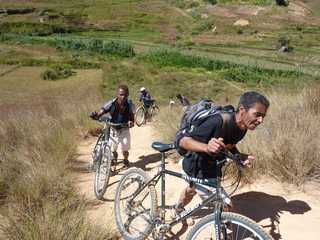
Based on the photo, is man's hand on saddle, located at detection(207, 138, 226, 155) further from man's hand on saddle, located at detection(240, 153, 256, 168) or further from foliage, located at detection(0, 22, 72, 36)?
foliage, located at detection(0, 22, 72, 36)

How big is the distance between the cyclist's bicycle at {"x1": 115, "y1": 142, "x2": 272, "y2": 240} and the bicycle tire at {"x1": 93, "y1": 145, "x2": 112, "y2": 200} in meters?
1.21

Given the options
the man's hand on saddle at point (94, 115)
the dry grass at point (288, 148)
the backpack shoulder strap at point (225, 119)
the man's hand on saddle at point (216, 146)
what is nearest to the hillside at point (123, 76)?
the dry grass at point (288, 148)

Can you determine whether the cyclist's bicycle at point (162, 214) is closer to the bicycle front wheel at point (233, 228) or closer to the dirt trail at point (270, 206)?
the bicycle front wheel at point (233, 228)

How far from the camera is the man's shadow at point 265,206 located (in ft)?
17.1

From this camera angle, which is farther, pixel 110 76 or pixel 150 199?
pixel 110 76

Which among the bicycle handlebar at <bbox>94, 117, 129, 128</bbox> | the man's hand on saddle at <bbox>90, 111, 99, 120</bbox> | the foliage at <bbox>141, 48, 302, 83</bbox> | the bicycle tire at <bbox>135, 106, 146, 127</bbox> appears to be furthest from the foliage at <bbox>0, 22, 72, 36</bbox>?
the man's hand on saddle at <bbox>90, 111, 99, 120</bbox>

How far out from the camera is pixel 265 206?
17.9 ft

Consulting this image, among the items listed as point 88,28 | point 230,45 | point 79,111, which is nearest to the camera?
point 79,111

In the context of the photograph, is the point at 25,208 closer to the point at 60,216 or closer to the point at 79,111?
the point at 60,216

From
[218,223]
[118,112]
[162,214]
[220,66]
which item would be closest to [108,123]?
[118,112]

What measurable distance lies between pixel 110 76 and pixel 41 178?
3645 centimetres

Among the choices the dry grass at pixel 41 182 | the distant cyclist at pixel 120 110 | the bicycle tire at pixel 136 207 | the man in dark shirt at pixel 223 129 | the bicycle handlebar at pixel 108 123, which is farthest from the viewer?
the distant cyclist at pixel 120 110

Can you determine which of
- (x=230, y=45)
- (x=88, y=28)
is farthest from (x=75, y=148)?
(x=88, y=28)

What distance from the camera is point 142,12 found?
350ft
